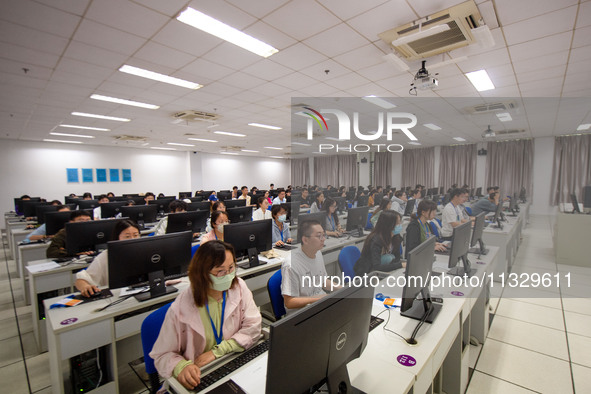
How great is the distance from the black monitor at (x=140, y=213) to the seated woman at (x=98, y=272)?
2490 mm

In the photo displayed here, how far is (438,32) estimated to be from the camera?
7.77 ft

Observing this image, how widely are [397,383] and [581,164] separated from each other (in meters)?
8.14

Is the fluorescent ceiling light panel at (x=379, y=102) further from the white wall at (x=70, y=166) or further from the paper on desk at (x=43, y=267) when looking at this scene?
the white wall at (x=70, y=166)

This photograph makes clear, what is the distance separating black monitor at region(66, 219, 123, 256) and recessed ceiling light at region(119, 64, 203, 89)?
207cm

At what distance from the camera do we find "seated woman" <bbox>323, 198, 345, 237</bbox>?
7.49ft

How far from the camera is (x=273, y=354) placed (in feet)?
2.36

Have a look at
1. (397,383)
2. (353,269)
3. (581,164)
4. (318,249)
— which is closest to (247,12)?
(318,249)

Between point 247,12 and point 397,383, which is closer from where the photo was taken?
point 397,383

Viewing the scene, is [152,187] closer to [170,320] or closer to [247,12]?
[247,12]

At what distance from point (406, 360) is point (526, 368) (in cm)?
173

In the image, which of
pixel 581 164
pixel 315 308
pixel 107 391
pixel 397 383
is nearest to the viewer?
pixel 315 308

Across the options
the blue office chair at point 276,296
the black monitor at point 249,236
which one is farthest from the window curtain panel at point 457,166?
the blue office chair at point 276,296

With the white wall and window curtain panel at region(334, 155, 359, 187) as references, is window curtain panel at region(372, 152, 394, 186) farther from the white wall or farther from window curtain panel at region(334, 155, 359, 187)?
the white wall

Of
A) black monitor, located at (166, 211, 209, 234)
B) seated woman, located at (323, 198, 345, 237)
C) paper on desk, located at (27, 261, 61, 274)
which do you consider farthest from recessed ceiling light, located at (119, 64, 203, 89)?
seated woman, located at (323, 198, 345, 237)
